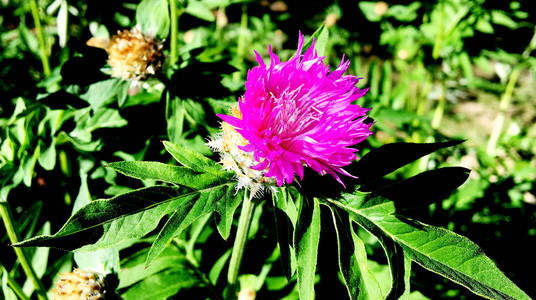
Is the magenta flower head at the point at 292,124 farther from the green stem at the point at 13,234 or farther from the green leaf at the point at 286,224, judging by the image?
the green stem at the point at 13,234

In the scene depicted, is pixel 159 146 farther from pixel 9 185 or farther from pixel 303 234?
pixel 303 234

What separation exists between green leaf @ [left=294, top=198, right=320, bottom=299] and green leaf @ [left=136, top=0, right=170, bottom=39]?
1028mm

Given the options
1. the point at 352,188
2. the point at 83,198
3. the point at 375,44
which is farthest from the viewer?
the point at 375,44

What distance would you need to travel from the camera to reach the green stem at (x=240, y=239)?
1.20 metres

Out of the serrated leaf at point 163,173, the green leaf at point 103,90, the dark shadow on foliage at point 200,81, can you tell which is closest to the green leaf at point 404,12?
the dark shadow on foliage at point 200,81

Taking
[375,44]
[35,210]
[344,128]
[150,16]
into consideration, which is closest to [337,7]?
[375,44]

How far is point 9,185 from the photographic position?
142 centimetres

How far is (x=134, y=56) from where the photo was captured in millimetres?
1479

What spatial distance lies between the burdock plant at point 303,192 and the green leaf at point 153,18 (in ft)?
2.45

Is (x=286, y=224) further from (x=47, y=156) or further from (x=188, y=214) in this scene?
(x=47, y=156)

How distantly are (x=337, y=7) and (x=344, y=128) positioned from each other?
239cm

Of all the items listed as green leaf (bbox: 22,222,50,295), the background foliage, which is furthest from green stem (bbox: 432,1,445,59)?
green leaf (bbox: 22,222,50,295)

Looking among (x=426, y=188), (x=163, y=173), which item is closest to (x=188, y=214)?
(x=163, y=173)

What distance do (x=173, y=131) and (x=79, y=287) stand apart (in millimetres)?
642
